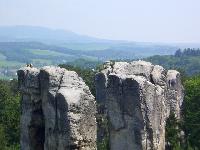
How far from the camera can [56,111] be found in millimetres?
→ 21250

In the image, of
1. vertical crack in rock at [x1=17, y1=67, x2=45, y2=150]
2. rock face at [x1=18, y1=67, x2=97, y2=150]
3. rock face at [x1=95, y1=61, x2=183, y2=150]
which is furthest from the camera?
vertical crack in rock at [x1=17, y1=67, x2=45, y2=150]

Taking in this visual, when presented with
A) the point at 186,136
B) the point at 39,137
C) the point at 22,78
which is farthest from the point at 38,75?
the point at 186,136

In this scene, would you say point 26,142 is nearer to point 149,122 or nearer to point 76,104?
point 76,104

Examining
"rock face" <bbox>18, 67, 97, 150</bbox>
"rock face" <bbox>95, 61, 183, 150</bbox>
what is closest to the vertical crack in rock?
"rock face" <bbox>18, 67, 97, 150</bbox>

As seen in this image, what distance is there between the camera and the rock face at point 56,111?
20484 mm

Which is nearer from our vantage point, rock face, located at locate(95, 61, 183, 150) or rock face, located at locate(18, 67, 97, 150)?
rock face, located at locate(18, 67, 97, 150)

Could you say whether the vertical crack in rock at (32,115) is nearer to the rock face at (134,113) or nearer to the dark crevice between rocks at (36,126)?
the dark crevice between rocks at (36,126)

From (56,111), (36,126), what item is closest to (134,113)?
(56,111)

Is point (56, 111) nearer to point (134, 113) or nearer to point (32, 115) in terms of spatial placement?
point (32, 115)

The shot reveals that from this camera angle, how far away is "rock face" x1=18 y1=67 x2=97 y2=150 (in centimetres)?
2048

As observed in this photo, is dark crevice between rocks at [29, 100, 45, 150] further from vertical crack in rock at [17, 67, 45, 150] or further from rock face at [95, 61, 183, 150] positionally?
rock face at [95, 61, 183, 150]

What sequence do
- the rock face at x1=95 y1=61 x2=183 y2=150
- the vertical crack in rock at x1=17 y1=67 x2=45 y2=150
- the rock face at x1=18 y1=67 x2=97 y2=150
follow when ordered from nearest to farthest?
1. the rock face at x1=18 y1=67 x2=97 y2=150
2. the rock face at x1=95 y1=61 x2=183 y2=150
3. the vertical crack in rock at x1=17 y1=67 x2=45 y2=150

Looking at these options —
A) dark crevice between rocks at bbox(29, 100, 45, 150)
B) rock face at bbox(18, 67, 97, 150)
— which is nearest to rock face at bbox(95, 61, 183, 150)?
rock face at bbox(18, 67, 97, 150)

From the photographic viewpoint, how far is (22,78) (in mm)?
24156
